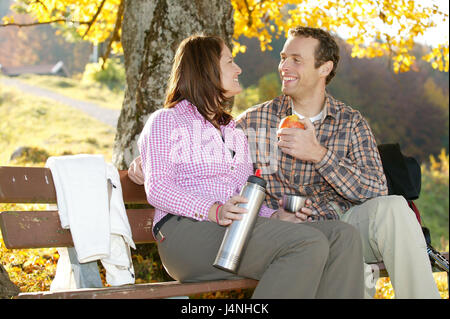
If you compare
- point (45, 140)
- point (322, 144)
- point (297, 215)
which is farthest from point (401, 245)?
point (45, 140)

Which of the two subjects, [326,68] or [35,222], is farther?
[326,68]

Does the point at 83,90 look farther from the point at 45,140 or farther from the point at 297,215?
the point at 297,215

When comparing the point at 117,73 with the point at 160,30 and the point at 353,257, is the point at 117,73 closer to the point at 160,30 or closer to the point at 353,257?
the point at 160,30

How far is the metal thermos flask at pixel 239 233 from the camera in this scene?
2.62 meters

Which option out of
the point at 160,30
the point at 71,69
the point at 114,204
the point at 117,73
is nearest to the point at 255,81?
the point at 117,73

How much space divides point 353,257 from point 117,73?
88.7ft

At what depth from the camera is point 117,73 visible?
28.7 meters

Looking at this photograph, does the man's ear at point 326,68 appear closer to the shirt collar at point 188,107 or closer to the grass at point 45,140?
the shirt collar at point 188,107

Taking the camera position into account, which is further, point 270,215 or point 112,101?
point 112,101

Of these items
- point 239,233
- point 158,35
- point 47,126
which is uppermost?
point 158,35

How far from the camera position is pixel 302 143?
3275 mm

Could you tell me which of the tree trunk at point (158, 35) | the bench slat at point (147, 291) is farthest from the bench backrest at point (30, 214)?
the tree trunk at point (158, 35)

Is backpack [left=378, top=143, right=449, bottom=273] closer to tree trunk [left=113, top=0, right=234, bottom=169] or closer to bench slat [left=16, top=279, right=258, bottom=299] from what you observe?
bench slat [left=16, top=279, right=258, bottom=299]

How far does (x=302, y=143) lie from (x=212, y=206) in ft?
2.54
